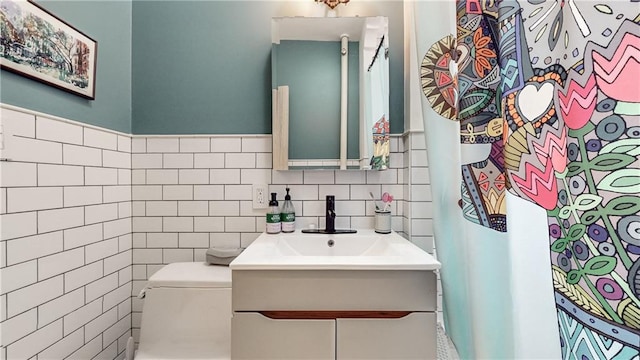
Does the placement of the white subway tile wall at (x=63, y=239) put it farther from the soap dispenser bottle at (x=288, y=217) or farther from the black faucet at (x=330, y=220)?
the black faucet at (x=330, y=220)

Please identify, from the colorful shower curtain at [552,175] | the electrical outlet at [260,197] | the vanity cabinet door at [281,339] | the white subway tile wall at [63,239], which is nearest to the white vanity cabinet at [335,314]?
the vanity cabinet door at [281,339]

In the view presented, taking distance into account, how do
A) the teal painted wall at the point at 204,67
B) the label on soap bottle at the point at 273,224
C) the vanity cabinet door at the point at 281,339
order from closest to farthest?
the vanity cabinet door at the point at 281,339 → the label on soap bottle at the point at 273,224 → the teal painted wall at the point at 204,67

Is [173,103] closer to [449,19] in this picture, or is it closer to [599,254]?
[449,19]

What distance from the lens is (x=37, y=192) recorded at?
37.9 inches

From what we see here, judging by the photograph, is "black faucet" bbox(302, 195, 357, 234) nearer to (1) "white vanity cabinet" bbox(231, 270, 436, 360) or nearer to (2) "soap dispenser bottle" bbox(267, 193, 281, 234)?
(2) "soap dispenser bottle" bbox(267, 193, 281, 234)

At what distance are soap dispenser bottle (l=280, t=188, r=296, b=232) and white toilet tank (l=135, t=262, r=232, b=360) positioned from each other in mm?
337

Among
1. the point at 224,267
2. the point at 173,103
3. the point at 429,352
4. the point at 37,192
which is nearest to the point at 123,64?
the point at 173,103

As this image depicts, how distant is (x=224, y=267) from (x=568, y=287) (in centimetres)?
124

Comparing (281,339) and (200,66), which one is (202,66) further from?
(281,339)

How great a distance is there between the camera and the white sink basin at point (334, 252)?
0.83 metres

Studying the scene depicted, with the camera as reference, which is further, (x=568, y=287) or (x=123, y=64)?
(x=123, y=64)

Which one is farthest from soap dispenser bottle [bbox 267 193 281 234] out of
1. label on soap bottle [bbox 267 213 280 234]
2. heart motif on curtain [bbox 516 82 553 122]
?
heart motif on curtain [bbox 516 82 553 122]

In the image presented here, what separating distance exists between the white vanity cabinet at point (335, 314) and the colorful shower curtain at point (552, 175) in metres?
0.22

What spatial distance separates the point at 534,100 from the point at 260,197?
120 centimetres
